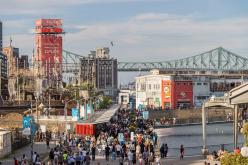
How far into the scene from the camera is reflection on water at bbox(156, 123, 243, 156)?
57.7 meters

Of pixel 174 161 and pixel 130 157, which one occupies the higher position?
pixel 130 157

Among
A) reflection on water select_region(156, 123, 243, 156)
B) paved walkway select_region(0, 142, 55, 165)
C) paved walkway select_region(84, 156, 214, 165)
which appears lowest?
reflection on water select_region(156, 123, 243, 156)

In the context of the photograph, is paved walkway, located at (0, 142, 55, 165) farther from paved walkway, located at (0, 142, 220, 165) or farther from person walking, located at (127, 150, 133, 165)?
person walking, located at (127, 150, 133, 165)

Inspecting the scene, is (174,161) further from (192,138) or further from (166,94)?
(166,94)

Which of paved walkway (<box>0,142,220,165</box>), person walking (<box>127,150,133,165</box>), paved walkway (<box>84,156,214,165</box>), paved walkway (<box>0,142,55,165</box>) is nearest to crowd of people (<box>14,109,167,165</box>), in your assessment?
person walking (<box>127,150,133,165</box>)

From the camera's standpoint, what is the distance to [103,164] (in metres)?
39.1

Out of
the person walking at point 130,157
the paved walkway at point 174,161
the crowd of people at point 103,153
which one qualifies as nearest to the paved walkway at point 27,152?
the crowd of people at point 103,153

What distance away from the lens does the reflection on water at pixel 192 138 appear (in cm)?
5769

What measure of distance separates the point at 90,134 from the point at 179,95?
95.9 m

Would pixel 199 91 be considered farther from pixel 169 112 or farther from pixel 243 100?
pixel 243 100

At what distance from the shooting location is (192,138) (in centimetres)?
9056

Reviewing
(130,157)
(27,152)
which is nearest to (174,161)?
(130,157)

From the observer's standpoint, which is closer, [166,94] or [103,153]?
[103,153]

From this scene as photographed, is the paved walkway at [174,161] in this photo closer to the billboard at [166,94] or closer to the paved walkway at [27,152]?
the paved walkway at [27,152]
